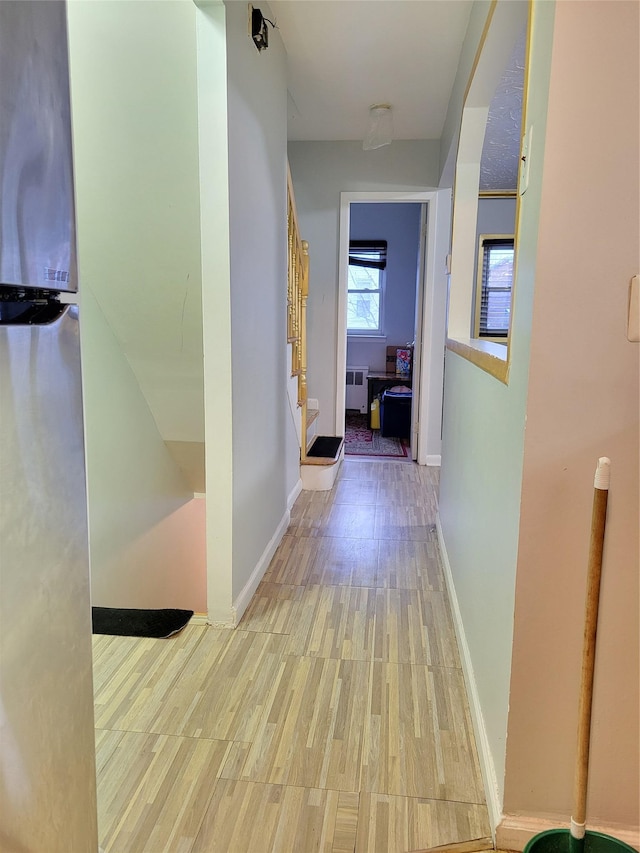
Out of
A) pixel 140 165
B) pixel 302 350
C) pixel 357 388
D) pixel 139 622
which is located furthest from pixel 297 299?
pixel 357 388

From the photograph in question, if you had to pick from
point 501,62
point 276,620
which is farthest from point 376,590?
point 501,62

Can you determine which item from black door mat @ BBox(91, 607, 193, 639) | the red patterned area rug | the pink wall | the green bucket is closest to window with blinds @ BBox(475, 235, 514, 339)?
the red patterned area rug

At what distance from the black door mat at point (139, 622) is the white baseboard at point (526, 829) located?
1.31 m

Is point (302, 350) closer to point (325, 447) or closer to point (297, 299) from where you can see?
point (297, 299)

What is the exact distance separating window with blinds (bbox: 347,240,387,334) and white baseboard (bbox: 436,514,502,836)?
17.7ft

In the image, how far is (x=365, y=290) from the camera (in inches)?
295

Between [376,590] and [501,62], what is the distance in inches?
83.3

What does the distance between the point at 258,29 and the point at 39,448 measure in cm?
216

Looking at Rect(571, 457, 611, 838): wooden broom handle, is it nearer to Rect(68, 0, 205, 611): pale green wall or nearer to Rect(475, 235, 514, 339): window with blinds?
Rect(68, 0, 205, 611): pale green wall

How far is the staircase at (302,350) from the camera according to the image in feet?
11.7

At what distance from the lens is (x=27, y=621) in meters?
0.91

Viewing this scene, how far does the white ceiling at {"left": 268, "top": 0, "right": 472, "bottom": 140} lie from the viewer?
2650mm

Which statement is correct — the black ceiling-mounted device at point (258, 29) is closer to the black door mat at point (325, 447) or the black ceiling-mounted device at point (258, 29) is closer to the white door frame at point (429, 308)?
the white door frame at point (429, 308)

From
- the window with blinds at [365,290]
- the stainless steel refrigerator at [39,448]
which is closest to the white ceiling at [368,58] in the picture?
the stainless steel refrigerator at [39,448]
